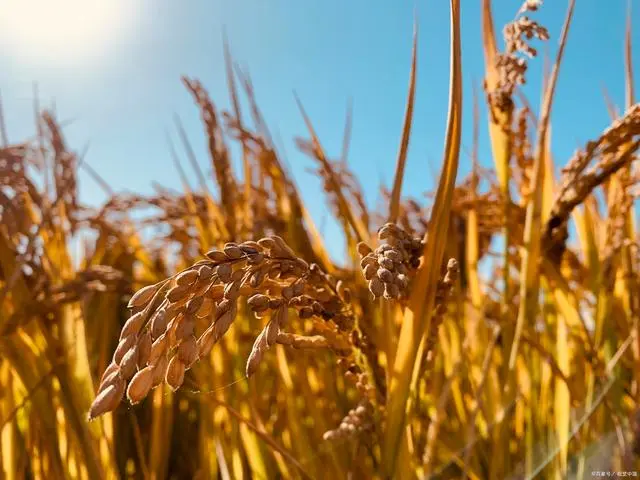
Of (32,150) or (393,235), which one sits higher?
(32,150)

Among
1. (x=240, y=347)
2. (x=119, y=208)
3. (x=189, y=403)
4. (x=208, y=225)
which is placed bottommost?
(x=189, y=403)

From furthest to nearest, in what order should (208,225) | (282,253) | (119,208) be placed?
(119,208) → (208,225) → (282,253)

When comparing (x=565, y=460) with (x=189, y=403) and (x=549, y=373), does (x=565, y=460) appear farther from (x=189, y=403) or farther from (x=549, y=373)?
(x=189, y=403)

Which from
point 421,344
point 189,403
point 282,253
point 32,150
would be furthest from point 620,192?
point 32,150

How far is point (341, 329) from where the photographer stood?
468 millimetres

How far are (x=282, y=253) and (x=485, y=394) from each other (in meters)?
0.65

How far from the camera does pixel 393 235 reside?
43 centimetres

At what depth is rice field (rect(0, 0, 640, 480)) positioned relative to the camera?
40 cm

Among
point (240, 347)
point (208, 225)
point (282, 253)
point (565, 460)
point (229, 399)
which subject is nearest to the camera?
point (282, 253)

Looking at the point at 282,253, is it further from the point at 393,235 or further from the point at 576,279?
the point at 576,279

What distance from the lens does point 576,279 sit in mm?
1247

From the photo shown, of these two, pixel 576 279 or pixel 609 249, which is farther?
pixel 576 279

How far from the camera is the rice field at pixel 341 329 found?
1.31ft

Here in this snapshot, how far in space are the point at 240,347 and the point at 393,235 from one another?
673 millimetres
